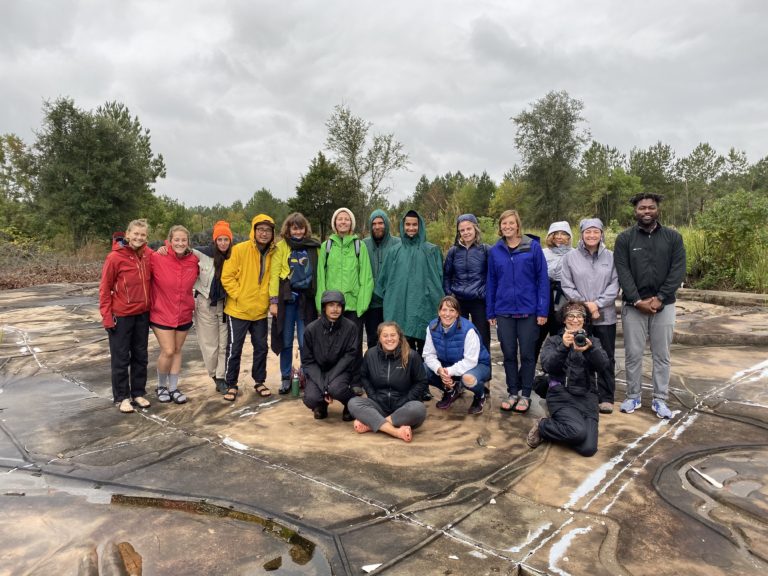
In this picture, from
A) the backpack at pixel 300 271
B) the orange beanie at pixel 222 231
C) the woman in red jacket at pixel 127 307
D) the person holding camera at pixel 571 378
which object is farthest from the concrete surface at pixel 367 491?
the orange beanie at pixel 222 231

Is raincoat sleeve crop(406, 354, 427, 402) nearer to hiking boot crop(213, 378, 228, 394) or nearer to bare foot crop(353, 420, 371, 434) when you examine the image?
bare foot crop(353, 420, 371, 434)

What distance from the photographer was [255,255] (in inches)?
189

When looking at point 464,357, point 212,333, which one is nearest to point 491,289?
point 464,357

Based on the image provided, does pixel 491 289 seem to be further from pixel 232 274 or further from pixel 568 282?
pixel 232 274

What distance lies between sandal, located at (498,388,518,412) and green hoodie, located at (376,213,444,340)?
0.93 m

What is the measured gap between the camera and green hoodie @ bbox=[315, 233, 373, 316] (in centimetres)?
478

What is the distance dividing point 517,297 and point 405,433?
1.51 meters

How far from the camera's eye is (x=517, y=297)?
4414 mm

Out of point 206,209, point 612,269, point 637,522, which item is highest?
point 206,209

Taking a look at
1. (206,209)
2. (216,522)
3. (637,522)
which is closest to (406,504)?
(216,522)

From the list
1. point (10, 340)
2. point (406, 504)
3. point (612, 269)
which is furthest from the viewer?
point (10, 340)

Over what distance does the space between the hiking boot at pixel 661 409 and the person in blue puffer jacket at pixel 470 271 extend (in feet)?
4.98

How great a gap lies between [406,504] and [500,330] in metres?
2.07

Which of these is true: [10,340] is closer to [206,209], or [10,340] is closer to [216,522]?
[216,522]
